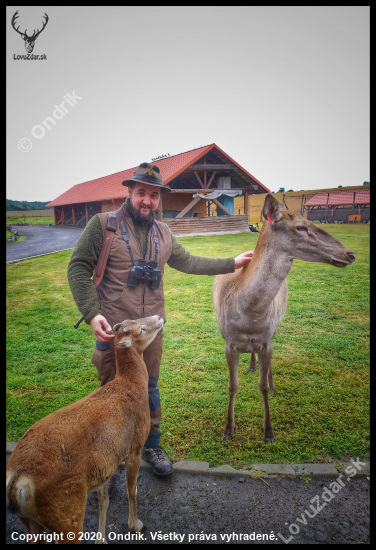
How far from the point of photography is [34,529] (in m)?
1.96

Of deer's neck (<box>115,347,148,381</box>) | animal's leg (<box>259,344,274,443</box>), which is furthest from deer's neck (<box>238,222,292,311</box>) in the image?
deer's neck (<box>115,347,148,381</box>)

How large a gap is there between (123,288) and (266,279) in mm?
1429

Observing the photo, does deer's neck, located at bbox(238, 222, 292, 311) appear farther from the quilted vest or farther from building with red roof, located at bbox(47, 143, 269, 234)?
building with red roof, located at bbox(47, 143, 269, 234)

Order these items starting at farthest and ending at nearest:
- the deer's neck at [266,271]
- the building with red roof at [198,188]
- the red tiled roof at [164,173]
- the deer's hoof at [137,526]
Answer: the building with red roof at [198,188] < the red tiled roof at [164,173] < the deer's neck at [266,271] < the deer's hoof at [137,526]

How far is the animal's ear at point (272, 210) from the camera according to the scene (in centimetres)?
297

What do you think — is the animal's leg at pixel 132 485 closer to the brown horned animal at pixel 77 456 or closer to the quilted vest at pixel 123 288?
the brown horned animal at pixel 77 456

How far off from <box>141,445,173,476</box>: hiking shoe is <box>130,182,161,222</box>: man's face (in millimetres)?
2329

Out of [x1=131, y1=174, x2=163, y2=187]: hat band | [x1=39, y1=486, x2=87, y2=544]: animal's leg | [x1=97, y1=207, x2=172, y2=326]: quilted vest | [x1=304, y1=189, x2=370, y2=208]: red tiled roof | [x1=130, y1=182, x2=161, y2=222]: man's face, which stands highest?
[x1=304, y1=189, x2=370, y2=208]: red tiled roof

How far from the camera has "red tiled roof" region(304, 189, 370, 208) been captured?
3343cm

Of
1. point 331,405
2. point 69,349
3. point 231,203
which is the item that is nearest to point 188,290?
point 69,349

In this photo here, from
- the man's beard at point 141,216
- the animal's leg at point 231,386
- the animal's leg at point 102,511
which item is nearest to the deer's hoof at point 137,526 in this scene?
the animal's leg at point 102,511

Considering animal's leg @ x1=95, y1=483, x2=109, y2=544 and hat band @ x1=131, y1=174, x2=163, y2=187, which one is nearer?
animal's leg @ x1=95, y1=483, x2=109, y2=544

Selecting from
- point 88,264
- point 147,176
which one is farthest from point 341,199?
point 88,264

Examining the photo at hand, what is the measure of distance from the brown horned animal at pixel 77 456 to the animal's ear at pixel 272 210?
1.76 metres
